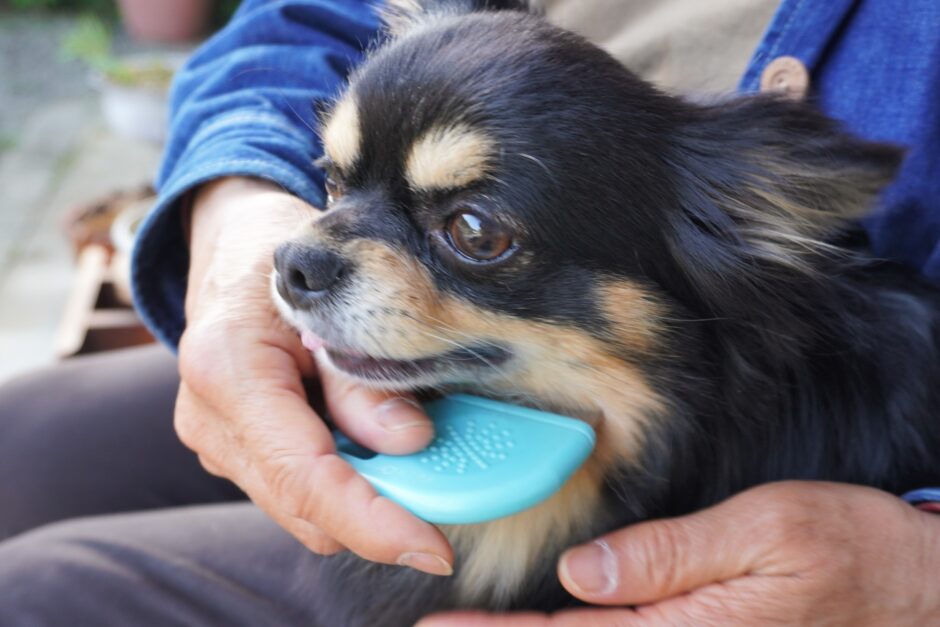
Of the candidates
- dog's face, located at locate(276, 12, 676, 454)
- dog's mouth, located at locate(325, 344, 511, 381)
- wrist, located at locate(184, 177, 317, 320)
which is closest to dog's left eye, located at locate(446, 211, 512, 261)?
dog's face, located at locate(276, 12, 676, 454)

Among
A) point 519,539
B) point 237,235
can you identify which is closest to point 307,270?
point 237,235

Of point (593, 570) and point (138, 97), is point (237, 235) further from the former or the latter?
point (138, 97)

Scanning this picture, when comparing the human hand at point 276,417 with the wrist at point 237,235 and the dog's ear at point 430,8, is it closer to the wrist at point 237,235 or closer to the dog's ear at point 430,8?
the wrist at point 237,235

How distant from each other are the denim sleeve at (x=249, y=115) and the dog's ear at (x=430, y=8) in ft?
0.37

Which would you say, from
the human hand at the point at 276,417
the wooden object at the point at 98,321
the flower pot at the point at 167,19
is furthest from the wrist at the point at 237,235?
the flower pot at the point at 167,19

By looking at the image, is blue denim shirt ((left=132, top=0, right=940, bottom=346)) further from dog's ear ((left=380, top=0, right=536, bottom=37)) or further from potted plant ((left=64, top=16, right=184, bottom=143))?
potted plant ((left=64, top=16, right=184, bottom=143))

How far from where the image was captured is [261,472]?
94 centimetres

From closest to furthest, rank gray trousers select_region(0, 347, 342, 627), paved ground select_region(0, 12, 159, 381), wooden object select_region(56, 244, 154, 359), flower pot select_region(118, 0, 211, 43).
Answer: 1. gray trousers select_region(0, 347, 342, 627)
2. wooden object select_region(56, 244, 154, 359)
3. paved ground select_region(0, 12, 159, 381)
4. flower pot select_region(118, 0, 211, 43)

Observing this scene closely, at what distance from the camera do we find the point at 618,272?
93 cm

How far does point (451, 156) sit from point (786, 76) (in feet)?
1.49

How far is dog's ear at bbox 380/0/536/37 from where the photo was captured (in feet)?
3.79

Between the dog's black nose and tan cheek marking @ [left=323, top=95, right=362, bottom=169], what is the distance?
0.40ft

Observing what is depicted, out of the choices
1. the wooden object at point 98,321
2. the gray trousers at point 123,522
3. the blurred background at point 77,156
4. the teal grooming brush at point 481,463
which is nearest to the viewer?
the teal grooming brush at point 481,463

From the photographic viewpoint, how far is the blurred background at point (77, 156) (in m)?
2.31
